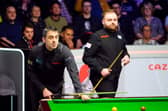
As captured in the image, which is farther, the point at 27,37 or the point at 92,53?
the point at 27,37

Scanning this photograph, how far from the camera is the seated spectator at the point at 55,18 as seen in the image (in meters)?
15.6

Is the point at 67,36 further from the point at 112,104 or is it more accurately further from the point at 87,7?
the point at 112,104

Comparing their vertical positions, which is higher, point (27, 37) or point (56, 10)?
point (56, 10)

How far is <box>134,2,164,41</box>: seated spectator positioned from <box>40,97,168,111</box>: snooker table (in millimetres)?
5861

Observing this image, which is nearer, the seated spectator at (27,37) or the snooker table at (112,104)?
the snooker table at (112,104)

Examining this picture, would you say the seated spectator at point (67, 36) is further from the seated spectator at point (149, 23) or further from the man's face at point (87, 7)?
the seated spectator at point (149, 23)

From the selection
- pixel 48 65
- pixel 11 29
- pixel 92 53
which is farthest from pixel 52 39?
pixel 11 29

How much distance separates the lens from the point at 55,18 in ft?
51.3

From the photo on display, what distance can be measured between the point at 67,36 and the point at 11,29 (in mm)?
1148

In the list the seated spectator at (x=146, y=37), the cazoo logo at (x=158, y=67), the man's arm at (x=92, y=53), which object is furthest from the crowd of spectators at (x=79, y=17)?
the man's arm at (x=92, y=53)

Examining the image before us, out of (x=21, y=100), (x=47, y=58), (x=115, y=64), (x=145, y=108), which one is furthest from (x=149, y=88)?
(x=21, y=100)

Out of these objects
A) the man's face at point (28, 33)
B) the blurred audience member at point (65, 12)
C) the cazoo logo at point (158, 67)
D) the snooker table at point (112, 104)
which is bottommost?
the cazoo logo at point (158, 67)

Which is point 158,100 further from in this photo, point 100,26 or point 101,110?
point 100,26

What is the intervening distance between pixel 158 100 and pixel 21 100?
206 centimetres
